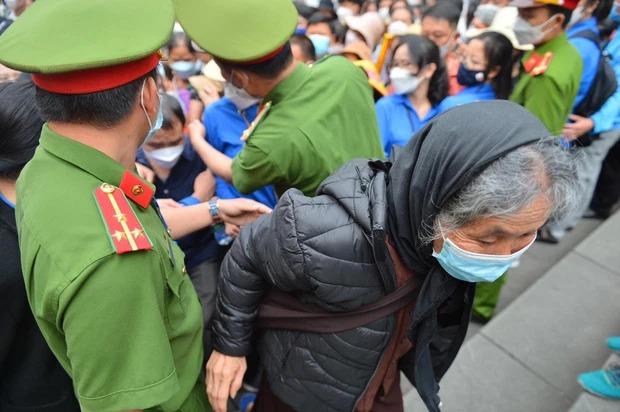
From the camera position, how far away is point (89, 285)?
0.81 metres

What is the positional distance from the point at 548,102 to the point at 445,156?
1888 millimetres

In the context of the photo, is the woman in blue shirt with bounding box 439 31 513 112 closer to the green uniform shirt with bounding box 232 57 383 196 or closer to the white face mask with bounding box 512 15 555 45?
the white face mask with bounding box 512 15 555 45

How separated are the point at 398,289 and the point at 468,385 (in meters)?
1.67

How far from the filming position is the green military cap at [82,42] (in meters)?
0.84

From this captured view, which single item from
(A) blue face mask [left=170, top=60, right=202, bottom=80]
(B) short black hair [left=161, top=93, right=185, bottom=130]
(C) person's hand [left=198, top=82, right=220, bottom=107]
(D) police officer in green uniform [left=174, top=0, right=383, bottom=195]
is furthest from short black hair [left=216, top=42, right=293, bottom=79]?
(A) blue face mask [left=170, top=60, right=202, bottom=80]

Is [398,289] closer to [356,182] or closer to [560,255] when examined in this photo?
[356,182]

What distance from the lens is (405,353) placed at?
151 centimetres

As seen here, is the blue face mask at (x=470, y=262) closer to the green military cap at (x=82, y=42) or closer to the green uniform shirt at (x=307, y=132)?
the green uniform shirt at (x=307, y=132)

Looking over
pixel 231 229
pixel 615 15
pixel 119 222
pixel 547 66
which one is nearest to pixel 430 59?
pixel 547 66

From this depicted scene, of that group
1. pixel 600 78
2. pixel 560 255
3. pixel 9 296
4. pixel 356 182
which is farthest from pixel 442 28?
pixel 9 296

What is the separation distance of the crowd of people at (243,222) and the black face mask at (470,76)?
130cm

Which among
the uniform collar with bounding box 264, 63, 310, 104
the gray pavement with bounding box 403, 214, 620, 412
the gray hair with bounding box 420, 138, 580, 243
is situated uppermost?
the gray hair with bounding box 420, 138, 580, 243

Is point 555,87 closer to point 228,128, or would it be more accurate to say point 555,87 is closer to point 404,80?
point 404,80

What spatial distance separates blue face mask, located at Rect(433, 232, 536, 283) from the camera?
1.09 metres
